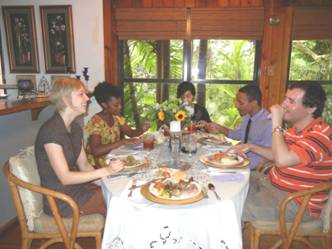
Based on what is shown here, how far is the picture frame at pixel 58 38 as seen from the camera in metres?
3.38

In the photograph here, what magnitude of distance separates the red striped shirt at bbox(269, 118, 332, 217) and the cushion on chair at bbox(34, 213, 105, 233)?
3.61 ft

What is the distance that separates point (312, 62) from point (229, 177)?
2.60 m

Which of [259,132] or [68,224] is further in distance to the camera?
[259,132]

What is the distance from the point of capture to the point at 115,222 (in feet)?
4.23

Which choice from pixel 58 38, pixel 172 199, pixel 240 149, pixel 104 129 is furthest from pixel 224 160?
pixel 58 38

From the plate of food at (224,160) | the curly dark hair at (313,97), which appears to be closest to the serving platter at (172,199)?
the plate of food at (224,160)

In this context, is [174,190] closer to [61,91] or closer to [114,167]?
[114,167]

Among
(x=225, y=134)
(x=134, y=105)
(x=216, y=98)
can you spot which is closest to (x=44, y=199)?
(x=225, y=134)

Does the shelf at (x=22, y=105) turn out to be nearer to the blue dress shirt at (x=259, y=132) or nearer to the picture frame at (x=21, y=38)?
the picture frame at (x=21, y=38)

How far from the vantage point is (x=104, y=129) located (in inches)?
90.4

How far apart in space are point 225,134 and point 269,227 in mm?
1196

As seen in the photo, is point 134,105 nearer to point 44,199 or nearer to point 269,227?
point 44,199

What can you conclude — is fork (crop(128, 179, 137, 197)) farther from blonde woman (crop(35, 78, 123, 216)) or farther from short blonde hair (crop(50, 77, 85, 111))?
short blonde hair (crop(50, 77, 85, 111))

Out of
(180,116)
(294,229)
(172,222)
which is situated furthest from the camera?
(180,116)
